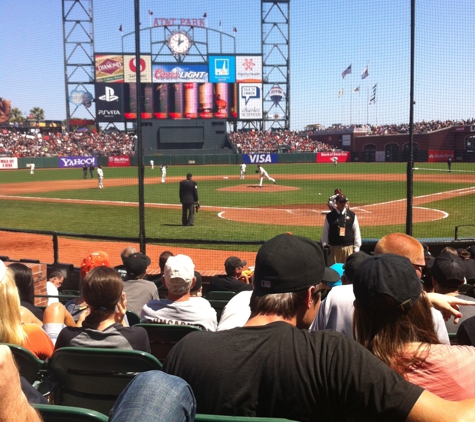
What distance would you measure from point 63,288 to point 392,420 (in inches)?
337

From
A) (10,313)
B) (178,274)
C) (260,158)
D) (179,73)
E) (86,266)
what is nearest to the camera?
(10,313)

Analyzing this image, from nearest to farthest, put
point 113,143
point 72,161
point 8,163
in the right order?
point 8,163
point 72,161
point 113,143

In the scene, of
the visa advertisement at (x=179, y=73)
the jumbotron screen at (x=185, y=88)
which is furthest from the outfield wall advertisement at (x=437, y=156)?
the visa advertisement at (x=179, y=73)

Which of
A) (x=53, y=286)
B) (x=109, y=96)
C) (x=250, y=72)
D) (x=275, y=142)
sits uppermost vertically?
(x=250, y=72)

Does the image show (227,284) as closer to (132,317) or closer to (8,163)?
(132,317)

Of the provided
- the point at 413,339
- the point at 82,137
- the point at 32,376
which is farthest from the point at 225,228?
the point at 82,137

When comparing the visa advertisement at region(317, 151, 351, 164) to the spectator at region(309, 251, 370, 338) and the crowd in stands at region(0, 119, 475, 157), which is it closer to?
the crowd in stands at region(0, 119, 475, 157)

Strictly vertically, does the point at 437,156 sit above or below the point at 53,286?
above

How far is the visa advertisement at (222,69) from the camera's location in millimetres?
72688

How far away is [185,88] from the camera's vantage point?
71.1 m

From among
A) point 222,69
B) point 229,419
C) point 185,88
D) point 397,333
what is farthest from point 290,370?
point 222,69

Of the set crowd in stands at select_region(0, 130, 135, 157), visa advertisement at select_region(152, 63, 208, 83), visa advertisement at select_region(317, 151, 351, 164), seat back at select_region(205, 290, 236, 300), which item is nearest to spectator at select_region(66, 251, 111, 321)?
seat back at select_region(205, 290, 236, 300)

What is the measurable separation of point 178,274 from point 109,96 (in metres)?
71.2

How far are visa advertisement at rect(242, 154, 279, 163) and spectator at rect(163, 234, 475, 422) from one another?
57.9m
